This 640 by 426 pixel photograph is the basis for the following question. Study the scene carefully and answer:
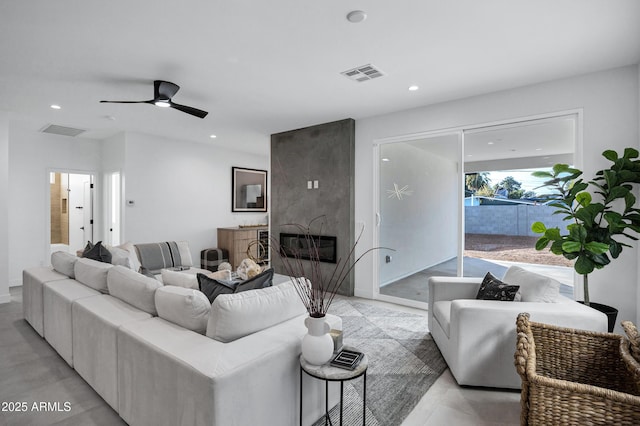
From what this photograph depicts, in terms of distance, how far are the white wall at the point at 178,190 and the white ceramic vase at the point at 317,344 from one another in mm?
4946

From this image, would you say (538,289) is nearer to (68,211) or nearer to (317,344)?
(317,344)

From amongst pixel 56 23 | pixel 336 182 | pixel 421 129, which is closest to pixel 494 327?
pixel 421 129

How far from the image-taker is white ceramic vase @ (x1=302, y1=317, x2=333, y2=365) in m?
1.62

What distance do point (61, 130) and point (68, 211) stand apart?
260 centimetres

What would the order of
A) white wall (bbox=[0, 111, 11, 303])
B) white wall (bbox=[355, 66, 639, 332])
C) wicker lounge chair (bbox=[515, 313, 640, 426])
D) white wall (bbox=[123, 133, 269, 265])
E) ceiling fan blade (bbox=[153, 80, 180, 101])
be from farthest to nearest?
white wall (bbox=[123, 133, 269, 265]), white wall (bbox=[0, 111, 11, 303]), ceiling fan blade (bbox=[153, 80, 180, 101]), white wall (bbox=[355, 66, 639, 332]), wicker lounge chair (bbox=[515, 313, 640, 426])

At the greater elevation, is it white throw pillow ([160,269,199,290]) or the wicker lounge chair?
white throw pillow ([160,269,199,290])

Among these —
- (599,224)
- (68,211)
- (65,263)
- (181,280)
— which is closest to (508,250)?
(599,224)

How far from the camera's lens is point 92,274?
2.75 meters

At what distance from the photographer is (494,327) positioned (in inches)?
89.6

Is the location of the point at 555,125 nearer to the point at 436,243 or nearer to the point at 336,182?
the point at 436,243

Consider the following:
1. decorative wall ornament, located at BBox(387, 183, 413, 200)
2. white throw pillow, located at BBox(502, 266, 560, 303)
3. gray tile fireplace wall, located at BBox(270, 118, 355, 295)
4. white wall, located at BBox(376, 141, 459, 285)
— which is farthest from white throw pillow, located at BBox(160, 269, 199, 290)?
decorative wall ornament, located at BBox(387, 183, 413, 200)

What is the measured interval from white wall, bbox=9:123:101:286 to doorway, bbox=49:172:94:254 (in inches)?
43.2

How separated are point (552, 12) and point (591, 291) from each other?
8.26 feet

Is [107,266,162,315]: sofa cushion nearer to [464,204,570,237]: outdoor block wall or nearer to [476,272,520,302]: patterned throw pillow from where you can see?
[476,272,520,302]: patterned throw pillow
